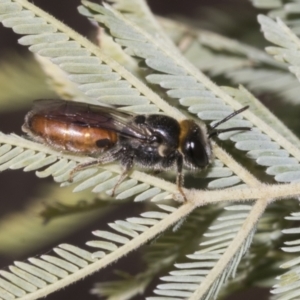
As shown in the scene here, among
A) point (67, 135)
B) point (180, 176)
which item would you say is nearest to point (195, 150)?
point (180, 176)

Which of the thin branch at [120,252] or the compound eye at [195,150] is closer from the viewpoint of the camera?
the thin branch at [120,252]

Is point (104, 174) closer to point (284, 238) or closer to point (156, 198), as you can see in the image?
point (156, 198)

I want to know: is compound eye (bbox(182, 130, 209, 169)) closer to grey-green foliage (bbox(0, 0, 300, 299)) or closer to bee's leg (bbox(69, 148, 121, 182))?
grey-green foliage (bbox(0, 0, 300, 299))

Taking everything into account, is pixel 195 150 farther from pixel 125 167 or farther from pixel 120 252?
pixel 120 252

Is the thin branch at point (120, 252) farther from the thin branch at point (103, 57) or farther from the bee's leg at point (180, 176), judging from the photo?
the thin branch at point (103, 57)

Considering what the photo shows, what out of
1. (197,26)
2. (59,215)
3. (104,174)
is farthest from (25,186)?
→ (104,174)

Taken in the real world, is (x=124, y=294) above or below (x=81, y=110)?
below

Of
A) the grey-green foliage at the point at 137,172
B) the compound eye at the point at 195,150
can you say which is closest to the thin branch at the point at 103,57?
the grey-green foliage at the point at 137,172

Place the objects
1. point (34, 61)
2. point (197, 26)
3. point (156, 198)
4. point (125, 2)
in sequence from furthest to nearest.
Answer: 1. point (197, 26)
2. point (34, 61)
3. point (125, 2)
4. point (156, 198)
